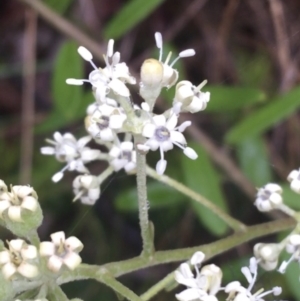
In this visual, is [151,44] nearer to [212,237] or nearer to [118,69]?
[212,237]

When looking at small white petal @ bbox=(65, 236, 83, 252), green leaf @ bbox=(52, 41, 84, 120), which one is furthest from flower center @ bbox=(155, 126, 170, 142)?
green leaf @ bbox=(52, 41, 84, 120)

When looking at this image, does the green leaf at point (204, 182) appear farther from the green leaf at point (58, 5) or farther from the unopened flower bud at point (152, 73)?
the unopened flower bud at point (152, 73)

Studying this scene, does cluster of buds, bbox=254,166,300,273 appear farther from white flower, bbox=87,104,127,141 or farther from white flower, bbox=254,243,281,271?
white flower, bbox=87,104,127,141

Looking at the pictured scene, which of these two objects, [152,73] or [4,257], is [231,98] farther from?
[4,257]

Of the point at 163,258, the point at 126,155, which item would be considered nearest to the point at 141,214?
the point at 163,258

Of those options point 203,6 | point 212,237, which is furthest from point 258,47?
point 212,237
